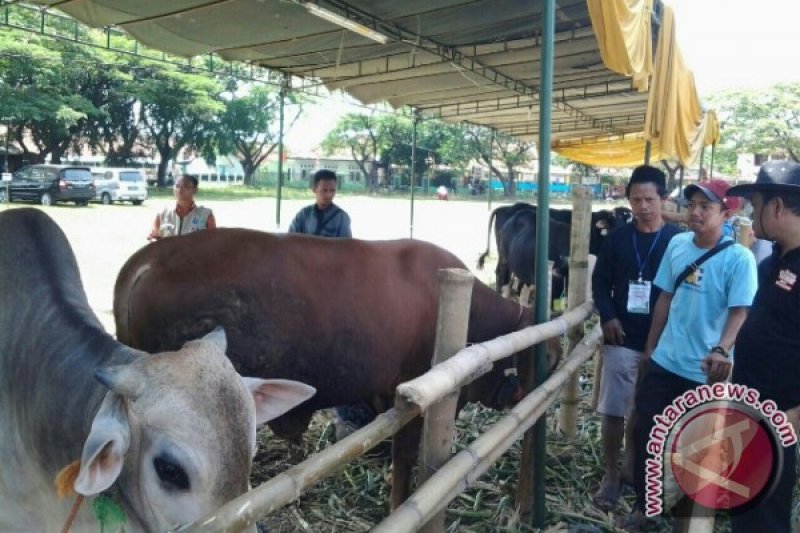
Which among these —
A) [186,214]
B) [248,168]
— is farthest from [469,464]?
[248,168]

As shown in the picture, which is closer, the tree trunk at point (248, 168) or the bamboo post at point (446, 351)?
the bamboo post at point (446, 351)

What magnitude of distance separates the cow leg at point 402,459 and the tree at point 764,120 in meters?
30.6

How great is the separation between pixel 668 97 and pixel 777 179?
3.43 m

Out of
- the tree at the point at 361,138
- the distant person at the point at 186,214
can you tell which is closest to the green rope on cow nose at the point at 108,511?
the distant person at the point at 186,214

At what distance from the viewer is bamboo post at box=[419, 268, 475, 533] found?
101 inches

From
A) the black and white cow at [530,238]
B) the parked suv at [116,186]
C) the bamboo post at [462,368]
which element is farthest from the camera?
the parked suv at [116,186]

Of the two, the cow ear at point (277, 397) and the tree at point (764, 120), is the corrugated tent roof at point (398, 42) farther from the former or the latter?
the tree at point (764, 120)

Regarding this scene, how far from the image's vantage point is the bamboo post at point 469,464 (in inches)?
80.7

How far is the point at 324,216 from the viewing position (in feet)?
19.1

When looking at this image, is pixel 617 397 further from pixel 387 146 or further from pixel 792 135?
pixel 387 146

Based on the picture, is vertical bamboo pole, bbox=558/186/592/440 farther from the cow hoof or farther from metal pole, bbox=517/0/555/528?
the cow hoof

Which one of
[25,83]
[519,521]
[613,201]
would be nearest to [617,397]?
[519,521]

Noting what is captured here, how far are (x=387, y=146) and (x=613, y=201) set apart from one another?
56.0 ft

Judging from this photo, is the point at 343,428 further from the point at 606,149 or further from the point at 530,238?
the point at 606,149
